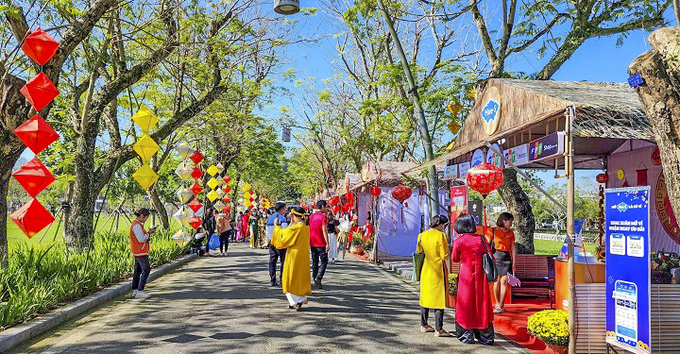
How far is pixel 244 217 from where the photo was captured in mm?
31594

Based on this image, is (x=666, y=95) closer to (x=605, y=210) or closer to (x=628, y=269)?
(x=605, y=210)

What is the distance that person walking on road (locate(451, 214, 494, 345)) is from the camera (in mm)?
6723

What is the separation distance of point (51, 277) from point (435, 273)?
6.40 meters

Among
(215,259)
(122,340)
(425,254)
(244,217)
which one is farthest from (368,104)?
(244,217)

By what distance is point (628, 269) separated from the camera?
5.35m

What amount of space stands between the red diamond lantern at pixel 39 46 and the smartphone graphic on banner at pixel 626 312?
7631 mm

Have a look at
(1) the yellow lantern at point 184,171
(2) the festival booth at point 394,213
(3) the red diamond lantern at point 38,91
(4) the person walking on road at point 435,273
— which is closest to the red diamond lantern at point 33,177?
(3) the red diamond lantern at point 38,91

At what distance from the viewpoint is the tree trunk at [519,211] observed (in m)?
12.5

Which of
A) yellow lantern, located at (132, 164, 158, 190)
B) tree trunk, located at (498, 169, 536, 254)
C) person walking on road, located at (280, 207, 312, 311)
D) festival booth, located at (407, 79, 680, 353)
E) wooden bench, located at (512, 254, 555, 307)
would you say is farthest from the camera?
tree trunk, located at (498, 169, 536, 254)

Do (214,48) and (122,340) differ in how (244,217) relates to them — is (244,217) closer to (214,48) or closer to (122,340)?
(214,48)

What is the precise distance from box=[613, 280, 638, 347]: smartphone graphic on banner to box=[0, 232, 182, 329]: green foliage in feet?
23.6

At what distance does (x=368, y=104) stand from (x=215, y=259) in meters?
7.58

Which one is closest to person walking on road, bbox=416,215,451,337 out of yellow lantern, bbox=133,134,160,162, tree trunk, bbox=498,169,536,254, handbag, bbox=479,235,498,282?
handbag, bbox=479,235,498,282

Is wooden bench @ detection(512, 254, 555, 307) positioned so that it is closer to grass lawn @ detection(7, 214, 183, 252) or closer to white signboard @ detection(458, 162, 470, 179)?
white signboard @ detection(458, 162, 470, 179)
